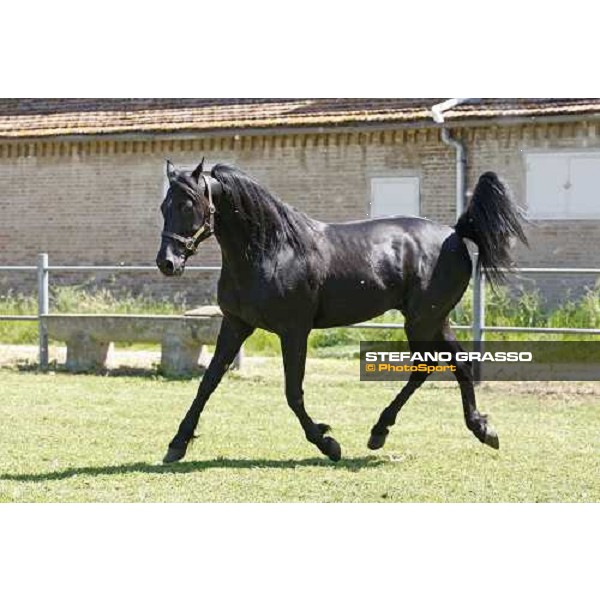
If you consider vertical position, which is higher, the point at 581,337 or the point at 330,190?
the point at 330,190

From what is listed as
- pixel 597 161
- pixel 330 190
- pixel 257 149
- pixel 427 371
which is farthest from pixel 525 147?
pixel 427 371

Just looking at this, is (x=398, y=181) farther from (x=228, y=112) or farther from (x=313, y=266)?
(x=313, y=266)

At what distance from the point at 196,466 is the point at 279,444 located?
113cm

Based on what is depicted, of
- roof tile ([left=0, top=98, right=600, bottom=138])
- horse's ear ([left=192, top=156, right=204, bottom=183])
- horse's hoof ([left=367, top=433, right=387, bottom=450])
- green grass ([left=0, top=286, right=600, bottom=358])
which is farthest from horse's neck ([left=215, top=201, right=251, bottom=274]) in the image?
roof tile ([left=0, top=98, right=600, bottom=138])

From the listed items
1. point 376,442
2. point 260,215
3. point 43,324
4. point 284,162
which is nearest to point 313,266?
point 260,215

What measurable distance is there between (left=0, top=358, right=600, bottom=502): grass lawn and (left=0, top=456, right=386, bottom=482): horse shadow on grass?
0.04 ft

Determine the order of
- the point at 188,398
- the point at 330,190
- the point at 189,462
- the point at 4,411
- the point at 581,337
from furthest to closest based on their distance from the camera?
the point at 330,190, the point at 581,337, the point at 188,398, the point at 4,411, the point at 189,462

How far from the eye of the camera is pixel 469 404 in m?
7.74

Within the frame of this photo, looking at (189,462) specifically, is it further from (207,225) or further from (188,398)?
(188,398)

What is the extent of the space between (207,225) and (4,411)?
4.02 metres

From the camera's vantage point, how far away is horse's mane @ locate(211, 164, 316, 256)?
275 inches

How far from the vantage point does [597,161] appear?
16.5 meters

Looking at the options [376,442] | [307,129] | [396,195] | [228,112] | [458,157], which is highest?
[228,112]

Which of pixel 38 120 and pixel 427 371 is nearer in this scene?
pixel 427 371
